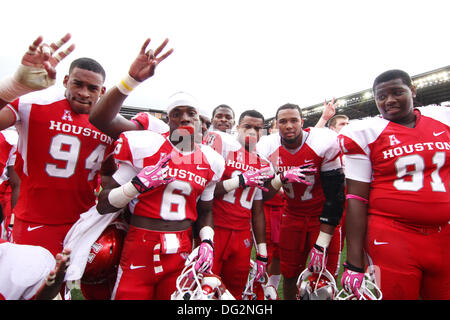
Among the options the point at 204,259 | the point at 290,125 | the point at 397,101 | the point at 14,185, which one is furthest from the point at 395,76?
the point at 14,185

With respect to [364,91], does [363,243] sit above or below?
below

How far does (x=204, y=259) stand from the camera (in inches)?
69.0

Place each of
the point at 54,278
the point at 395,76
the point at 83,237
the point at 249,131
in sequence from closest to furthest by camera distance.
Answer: the point at 54,278
the point at 83,237
the point at 395,76
the point at 249,131

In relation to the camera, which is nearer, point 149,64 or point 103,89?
point 149,64

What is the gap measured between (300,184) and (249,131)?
35.0 inches

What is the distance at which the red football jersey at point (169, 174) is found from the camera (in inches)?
71.4

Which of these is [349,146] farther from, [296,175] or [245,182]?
[245,182]

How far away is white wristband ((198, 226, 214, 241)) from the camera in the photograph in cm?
199

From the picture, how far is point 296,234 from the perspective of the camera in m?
2.89

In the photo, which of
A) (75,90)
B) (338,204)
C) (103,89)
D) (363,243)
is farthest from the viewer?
(338,204)

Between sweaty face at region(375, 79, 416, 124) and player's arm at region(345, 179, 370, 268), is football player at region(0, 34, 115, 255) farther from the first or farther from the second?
sweaty face at region(375, 79, 416, 124)
